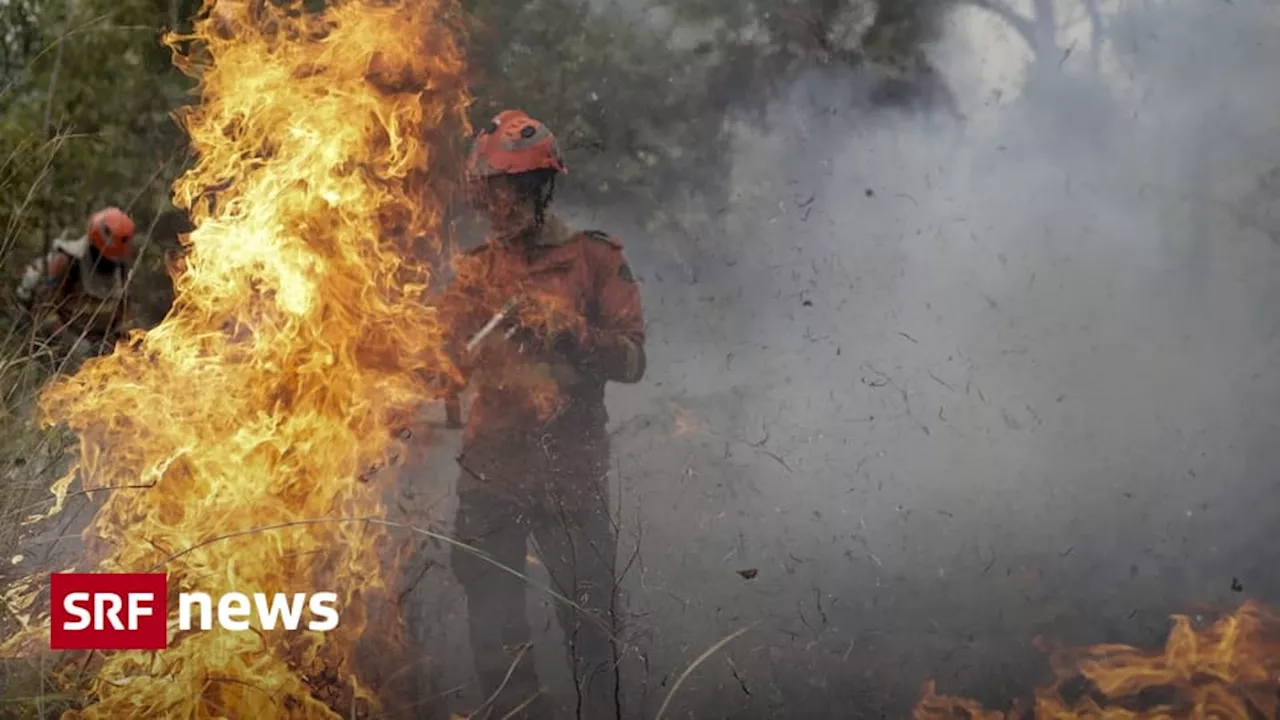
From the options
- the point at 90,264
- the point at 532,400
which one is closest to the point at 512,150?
the point at 532,400

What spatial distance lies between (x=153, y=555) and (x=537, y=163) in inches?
82.0

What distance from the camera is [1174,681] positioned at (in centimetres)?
409

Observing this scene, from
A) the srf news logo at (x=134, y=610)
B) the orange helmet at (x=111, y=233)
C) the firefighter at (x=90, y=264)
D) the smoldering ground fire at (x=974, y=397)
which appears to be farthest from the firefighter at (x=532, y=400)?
the orange helmet at (x=111, y=233)

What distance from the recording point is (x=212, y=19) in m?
4.52

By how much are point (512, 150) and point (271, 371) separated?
129 cm

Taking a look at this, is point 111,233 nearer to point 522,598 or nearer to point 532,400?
point 532,400

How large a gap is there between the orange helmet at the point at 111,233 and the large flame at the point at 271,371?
2.52 meters

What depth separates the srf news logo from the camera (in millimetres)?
3779

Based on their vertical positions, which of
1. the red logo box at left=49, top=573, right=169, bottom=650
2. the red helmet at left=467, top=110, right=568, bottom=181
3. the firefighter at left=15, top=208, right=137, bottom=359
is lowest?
the firefighter at left=15, top=208, right=137, bottom=359

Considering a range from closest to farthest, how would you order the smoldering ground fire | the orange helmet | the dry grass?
1. the dry grass
2. the smoldering ground fire
3. the orange helmet

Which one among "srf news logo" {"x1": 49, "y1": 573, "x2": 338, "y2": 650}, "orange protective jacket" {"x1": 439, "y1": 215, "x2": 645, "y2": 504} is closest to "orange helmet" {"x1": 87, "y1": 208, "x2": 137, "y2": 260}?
"srf news logo" {"x1": 49, "y1": 573, "x2": 338, "y2": 650}

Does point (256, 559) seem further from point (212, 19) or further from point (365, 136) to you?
point (212, 19)

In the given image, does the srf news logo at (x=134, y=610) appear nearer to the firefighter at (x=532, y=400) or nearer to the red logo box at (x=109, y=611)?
the red logo box at (x=109, y=611)

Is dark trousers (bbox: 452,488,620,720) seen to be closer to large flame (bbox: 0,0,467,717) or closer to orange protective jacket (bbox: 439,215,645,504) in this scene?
orange protective jacket (bbox: 439,215,645,504)
